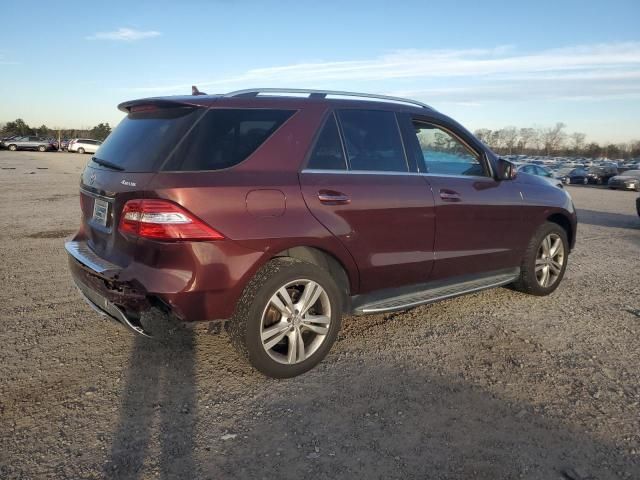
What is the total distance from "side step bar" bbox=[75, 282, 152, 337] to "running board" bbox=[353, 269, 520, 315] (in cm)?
148

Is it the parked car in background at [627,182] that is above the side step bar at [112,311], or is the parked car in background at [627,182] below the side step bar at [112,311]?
above

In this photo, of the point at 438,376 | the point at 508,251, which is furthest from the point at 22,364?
the point at 508,251

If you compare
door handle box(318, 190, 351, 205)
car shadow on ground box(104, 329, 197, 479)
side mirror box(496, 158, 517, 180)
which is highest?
side mirror box(496, 158, 517, 180)

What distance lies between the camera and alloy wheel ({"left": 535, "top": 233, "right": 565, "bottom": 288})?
5410 mm

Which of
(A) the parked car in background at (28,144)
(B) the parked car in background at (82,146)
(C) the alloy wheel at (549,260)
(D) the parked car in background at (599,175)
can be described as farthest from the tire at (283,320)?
(A) the parked car in background at (28,144)

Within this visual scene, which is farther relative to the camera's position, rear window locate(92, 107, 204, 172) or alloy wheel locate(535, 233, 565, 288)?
alloy wheel locate(535, 233, 565, 288)

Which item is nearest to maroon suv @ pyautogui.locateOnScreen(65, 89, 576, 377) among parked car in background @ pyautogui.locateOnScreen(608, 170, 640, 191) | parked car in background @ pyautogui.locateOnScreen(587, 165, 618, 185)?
parked car in background @ pyautogui.locateOnScreen(608, 170, 640, 191)

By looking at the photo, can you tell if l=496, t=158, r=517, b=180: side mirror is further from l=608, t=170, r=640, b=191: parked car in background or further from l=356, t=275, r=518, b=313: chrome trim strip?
l=608, t=170, r=640, b=191: parked car in background

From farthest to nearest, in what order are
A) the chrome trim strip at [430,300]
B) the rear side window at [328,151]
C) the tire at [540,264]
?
the tire at [540,264] < the chrome trim strip at [430,300] < the rear side window at [328,151]

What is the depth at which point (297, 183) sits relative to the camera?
11.5 feet

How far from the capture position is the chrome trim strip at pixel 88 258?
3.32 metres

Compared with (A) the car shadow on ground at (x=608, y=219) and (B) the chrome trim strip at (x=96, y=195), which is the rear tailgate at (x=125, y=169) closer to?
(B) the chrome trim strip at (x=96, y=195)

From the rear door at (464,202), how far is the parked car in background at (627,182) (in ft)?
91.2

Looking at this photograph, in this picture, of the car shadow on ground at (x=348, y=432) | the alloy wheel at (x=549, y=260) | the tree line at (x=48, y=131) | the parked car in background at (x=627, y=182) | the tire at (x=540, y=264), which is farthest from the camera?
the tree line at (x=48, y=131)
